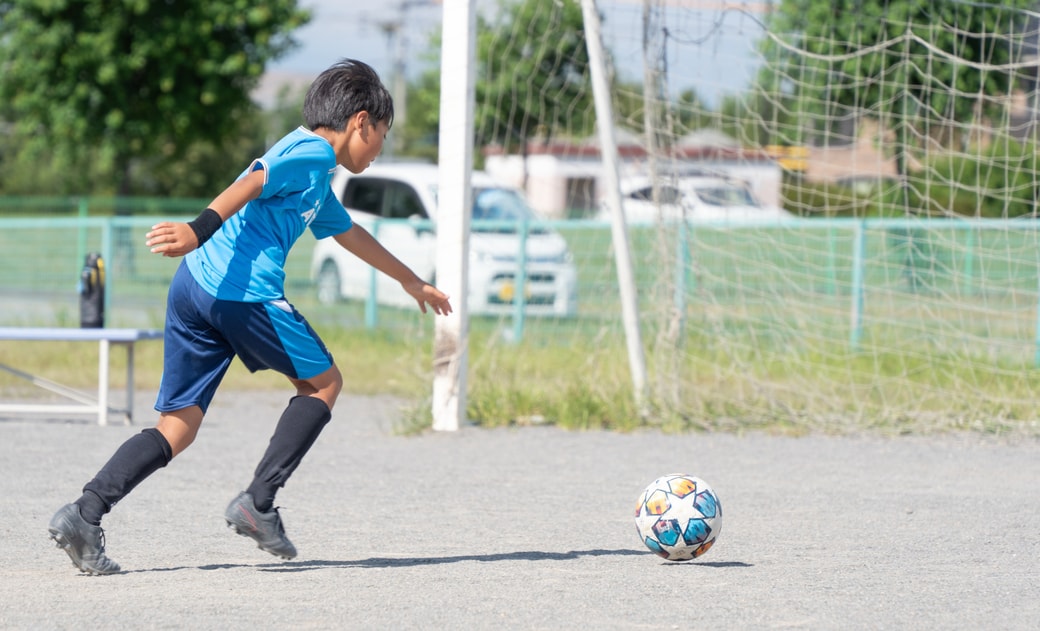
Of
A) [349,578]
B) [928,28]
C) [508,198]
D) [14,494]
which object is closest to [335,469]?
[14,494]

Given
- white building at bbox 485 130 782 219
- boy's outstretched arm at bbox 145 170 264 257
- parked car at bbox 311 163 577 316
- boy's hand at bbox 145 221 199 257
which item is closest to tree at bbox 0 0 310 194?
parked car at bbox 311 163 577 316

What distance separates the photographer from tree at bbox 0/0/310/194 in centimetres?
2305

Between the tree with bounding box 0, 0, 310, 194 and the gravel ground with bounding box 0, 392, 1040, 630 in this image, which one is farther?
the tree with bounding box 0, 0, 310, 194

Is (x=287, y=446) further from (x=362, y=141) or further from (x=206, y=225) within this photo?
(x=362, y=141)

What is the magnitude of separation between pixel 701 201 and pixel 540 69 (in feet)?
5.45

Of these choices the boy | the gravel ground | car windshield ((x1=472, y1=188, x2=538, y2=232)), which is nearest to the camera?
the gravel ground

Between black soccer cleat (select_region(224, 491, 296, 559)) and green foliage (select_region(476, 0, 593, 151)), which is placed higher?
green foliage (select_region(476, 0, 593, 151))

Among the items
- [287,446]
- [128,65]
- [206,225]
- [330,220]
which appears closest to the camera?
[206,225]

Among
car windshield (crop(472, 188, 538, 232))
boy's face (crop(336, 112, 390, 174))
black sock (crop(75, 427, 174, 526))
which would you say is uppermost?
boy's face (crop(336, 112, 390, 174))

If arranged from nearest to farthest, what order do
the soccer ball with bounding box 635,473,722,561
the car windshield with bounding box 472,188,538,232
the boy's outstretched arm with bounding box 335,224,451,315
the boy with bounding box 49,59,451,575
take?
the boy with bounding box 49,59,451,575
the soccer ball with bounding box 635,473,722,561
the boy's outstretched arm with bounding box 335,224,451,315
the car windshield with bounding box 472,188,538,232

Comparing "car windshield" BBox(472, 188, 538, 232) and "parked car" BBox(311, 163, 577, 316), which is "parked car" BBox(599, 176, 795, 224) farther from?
"car windshield" BBox(472, 188, 538, 232)

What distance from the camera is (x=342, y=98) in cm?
445

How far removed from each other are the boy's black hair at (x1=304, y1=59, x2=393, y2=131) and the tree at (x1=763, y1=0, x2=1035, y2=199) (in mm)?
4941

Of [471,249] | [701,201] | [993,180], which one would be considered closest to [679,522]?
[701,201]
